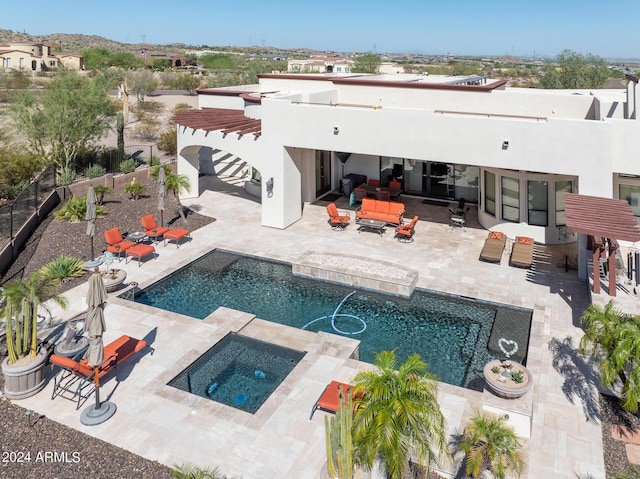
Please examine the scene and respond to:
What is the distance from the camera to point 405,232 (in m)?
20.2

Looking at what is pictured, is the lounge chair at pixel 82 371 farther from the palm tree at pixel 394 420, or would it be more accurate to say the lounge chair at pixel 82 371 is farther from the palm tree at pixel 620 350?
the palm tree at pixel 620 350

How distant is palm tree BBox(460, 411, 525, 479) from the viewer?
26.2 feet

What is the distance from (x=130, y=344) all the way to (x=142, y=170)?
17965mm

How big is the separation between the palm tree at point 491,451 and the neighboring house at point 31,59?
4768 inches

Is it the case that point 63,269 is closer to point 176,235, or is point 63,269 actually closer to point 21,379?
point 176,235

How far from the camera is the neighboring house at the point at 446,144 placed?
16.7 meters

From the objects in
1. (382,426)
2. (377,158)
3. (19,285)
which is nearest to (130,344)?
(19,285)

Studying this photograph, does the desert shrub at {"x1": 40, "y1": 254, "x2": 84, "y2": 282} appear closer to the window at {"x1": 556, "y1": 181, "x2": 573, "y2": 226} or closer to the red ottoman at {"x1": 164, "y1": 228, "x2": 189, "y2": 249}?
the red ottoman at {"x1": 164, "y1": 228, "x2": 189, "y2": 249}

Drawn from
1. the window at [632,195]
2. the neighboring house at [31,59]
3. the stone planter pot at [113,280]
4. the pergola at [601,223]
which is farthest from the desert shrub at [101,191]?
the neighboring house at [31,59]

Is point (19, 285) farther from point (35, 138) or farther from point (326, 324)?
point (35, 138)

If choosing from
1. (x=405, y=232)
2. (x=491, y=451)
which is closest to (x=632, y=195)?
(x=405, y=232)

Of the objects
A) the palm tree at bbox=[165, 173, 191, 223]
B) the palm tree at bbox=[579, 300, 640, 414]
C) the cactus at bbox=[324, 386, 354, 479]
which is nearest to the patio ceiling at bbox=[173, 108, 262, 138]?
the palm tree at bbox=[165, 173, 191, 223]

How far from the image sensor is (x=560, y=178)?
1923cm

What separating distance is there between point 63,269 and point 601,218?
689 inches
